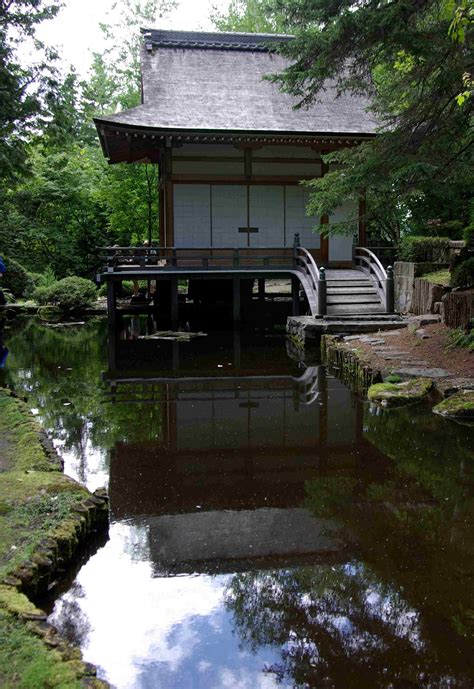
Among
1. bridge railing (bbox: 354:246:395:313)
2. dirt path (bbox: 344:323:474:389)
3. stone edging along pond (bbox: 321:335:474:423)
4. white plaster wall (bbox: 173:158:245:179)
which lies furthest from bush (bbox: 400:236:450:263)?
white plaster wall (bbox: 173:158:245:179)

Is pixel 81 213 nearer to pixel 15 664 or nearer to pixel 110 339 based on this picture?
pixel 110 339

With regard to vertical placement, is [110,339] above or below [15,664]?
above

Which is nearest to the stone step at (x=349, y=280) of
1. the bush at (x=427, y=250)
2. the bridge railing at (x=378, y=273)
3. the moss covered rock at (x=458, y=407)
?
the bridge railing at (x=378, y=273)

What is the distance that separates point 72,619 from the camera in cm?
369

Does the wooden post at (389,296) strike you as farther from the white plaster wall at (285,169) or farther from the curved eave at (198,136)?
the white plaster wall at (285,169)

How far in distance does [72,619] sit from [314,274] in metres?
12.2

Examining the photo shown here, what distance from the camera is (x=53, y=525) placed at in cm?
441

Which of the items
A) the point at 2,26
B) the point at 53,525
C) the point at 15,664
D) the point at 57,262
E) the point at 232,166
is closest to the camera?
the point at 15,664

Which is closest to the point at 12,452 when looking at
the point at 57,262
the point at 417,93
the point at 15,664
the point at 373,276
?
the point at 15,664

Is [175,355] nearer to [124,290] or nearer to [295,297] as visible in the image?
[295,297]

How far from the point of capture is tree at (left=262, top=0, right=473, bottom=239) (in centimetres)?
826

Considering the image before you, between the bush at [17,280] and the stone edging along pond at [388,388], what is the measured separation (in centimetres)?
1728

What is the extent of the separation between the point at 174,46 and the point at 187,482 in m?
19.0

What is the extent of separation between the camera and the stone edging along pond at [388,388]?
7.86 meters
